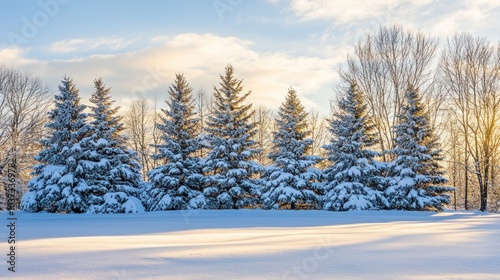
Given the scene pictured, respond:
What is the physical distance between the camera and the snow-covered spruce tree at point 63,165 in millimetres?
19828

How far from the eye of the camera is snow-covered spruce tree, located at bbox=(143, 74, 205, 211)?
21.9 metres

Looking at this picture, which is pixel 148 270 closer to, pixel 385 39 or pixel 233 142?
pixel 233 142

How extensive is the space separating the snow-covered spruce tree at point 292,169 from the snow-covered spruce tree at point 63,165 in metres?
10.2

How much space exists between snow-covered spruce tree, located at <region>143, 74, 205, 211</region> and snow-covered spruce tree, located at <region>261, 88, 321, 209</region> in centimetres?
420

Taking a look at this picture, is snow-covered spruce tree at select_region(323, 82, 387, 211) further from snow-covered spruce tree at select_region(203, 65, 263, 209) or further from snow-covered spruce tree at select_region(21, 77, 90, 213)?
snow-covered spruce tree at select_region(21, 77, 90, 213)

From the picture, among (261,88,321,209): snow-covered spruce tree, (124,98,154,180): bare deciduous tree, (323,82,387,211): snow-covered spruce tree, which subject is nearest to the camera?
(323,82,387,211): snow-covered spruce tree

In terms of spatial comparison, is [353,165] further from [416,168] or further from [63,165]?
[63,165]

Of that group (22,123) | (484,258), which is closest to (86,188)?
(22,123)

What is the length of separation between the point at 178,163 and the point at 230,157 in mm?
3061

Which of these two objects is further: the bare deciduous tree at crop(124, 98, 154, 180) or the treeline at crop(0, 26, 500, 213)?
the bare deciduous tree at crop(124, 98, 154, 180)

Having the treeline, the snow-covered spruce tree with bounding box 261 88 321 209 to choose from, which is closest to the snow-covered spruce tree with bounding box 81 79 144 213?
the treeline

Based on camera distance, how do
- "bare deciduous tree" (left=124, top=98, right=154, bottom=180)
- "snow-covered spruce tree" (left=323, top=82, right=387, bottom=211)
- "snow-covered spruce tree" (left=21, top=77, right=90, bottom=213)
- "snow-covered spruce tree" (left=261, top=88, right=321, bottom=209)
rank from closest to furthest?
"snow-covered spruce tree" (left=21, top=77, right=90, bottom=213) < "snow-covered spruce tree" (left=323, top=82, right=387, bottom=211) < "snow-covered spruce tree" (left=261, top=88, right=321, bottom=209) < "bare deciduous tree" (left=124, top=98, right=154, bottom=180)

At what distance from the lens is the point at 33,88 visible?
28.9 m

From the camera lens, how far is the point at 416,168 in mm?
20859
